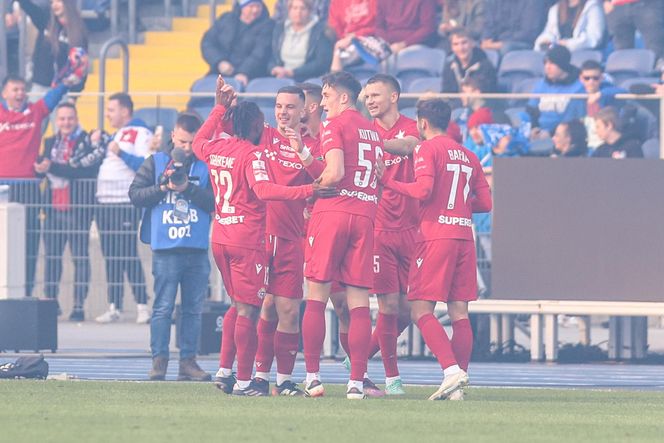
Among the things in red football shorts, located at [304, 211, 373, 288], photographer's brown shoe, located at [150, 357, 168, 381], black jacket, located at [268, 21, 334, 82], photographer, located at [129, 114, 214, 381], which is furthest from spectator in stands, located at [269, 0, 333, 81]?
red football shorts, located at [304, 211, 373, 288]

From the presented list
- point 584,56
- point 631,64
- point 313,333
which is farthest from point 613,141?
point 313,333

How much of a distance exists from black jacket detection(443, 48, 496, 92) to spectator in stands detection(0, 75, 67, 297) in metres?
4.50

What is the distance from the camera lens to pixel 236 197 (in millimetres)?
11375

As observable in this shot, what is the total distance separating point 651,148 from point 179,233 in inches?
233

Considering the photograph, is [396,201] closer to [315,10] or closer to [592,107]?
[592,107]

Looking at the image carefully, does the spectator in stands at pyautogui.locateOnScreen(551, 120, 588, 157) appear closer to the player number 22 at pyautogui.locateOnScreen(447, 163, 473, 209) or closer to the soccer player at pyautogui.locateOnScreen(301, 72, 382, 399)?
the player number 22 at pyautogui.locateOnScreen(447, 163, 473, 209)

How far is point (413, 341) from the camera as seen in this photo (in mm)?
16594

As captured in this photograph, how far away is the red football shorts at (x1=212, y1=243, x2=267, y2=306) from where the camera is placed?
37.0 feet

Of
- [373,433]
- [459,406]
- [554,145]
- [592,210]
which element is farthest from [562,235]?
[373,433]

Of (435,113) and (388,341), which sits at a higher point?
(435,113)

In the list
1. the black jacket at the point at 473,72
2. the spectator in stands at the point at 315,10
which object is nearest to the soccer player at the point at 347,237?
the black jacket at the point at 473,72

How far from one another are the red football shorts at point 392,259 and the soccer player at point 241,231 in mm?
885

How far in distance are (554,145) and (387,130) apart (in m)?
5.56

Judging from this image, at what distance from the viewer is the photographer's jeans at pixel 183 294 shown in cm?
1318
